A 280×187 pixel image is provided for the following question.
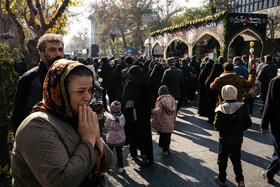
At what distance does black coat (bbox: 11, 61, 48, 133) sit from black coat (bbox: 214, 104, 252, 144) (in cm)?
263

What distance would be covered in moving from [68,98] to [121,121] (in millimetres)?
2928

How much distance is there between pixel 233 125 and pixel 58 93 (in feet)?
9.63

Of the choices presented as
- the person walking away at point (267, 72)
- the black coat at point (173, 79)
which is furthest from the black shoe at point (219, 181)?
the person walking away at point (267, 72)

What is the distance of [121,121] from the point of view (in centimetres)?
418

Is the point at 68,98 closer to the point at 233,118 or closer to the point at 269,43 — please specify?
the point at 233,118

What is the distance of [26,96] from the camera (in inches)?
92.6

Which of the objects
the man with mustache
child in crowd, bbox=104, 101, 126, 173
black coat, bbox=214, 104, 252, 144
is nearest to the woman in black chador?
child in crowd, bbox=104, 101, 126, 173

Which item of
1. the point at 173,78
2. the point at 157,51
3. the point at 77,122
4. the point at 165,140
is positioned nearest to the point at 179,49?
the point at 157,51

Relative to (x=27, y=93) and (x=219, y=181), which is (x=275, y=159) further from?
(x=27, y=93)

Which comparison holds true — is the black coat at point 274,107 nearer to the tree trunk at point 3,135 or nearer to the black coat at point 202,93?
the tree trunk at point 3,135

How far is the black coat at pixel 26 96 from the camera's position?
2.32m

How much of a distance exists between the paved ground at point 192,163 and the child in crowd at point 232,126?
508 millimetres

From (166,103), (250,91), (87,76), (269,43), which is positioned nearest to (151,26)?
(269,43)

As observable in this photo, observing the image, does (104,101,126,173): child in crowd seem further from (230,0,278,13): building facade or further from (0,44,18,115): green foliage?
(230,0,278,13): building facade
